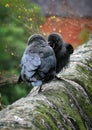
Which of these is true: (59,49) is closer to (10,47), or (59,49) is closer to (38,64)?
(38,64)

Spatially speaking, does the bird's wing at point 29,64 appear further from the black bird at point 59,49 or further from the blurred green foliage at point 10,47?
the blurred green foliage at point 10,47

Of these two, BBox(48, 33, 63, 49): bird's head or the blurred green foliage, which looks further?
the blurred green foliage

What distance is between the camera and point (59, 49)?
6410 millimetres

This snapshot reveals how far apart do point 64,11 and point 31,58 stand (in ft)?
62.8

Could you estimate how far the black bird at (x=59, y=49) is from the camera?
250 inches

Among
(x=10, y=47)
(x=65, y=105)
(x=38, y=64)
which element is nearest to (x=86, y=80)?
(x=38, y=64)

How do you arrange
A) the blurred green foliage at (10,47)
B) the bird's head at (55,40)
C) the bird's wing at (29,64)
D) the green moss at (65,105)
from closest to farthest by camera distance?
1. the green moss at (65,105)
2. the bird's wing at (29,64)
3. the bird's head at (55,40)
4. the blurred green foliage at (10,47)

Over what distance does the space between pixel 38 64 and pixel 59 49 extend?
3.56 feet

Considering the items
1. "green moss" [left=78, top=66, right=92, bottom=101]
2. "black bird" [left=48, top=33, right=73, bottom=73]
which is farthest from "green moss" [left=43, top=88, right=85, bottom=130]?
"black bird" [left=48, top=33, right=73, bottom=73]

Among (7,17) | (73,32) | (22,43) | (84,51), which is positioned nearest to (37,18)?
(7,17)

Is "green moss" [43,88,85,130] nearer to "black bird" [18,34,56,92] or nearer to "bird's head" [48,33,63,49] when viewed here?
"black bird" [18,34,56,92]

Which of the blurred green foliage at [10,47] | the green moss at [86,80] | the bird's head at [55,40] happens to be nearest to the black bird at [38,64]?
the green moss at [86,80]

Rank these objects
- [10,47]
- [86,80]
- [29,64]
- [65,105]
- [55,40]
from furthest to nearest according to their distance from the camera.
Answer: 1. [10,47]
2. [55,40]
3. [86,80]
4. [29,64]
5. [65,105]

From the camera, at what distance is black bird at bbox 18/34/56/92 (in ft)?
17.5
